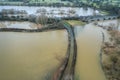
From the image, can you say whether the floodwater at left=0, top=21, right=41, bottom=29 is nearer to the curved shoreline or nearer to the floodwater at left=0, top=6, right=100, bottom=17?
the curved shoreline

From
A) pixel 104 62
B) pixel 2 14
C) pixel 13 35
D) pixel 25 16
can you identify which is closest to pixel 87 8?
pixel 25 16

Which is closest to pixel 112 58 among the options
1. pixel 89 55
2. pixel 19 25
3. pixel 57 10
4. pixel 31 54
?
pixel 89 55

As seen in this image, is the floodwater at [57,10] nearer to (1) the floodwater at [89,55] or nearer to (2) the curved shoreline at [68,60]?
(1) the floodwater at [89,55]

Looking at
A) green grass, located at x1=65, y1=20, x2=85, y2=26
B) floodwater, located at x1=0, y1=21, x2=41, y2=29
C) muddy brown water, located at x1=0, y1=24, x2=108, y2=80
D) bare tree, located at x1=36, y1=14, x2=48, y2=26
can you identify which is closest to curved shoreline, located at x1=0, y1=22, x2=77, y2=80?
muddy brown water, located at x1=0, y1=24, x2=108, y2=80

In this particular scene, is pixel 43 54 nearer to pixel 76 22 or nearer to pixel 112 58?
pixel 112 58

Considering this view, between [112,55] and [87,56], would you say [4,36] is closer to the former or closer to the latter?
[87,56]

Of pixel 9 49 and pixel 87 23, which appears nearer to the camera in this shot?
pixel 9 49

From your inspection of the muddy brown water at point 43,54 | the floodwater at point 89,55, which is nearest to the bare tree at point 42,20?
the muddy brown water at point 43,54

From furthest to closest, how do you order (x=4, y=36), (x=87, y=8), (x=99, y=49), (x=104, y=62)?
(x=87, y=8) < (x=4, y=36) < (x=99, y=49) < (x=104, y=62)
